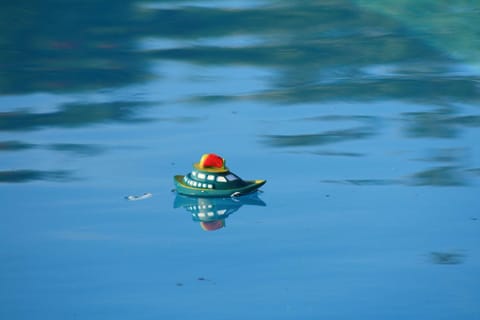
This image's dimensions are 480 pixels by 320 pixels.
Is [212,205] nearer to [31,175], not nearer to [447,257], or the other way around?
[31,175]

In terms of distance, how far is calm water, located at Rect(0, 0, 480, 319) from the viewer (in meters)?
9.03

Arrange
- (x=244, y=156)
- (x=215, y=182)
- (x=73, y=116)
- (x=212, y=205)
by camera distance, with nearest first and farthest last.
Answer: (x=215, y=182) → (x=212, y=205) → (x=244, y=156) → (x=73, y=116)

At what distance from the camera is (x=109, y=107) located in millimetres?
14391

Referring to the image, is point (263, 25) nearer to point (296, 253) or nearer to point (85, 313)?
point (296, 253)

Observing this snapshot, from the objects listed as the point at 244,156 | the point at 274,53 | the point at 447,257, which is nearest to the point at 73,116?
the point at 244,156

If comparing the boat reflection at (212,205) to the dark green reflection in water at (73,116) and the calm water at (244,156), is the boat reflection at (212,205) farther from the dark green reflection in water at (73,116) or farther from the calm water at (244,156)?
the dark green reflection in water at (73,116)

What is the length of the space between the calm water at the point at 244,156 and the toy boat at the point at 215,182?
19cm

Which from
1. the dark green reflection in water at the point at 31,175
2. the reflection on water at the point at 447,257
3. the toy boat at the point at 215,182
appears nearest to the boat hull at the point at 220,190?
the toy boat at the point at 215,182

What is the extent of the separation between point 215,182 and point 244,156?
4.85ft

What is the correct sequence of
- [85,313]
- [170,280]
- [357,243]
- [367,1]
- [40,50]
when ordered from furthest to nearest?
[367,1], [40,50], [357,243], [170,280], [85,313]

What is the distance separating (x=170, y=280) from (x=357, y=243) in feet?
6.34

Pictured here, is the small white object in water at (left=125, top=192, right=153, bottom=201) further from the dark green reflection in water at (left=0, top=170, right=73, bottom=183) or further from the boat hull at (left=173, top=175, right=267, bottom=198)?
the dark green reflection in water at (left=0, top=170, right=73, bottom=183)

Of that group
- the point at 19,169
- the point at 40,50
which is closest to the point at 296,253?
the point at 19,169

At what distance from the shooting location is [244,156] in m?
12.3
